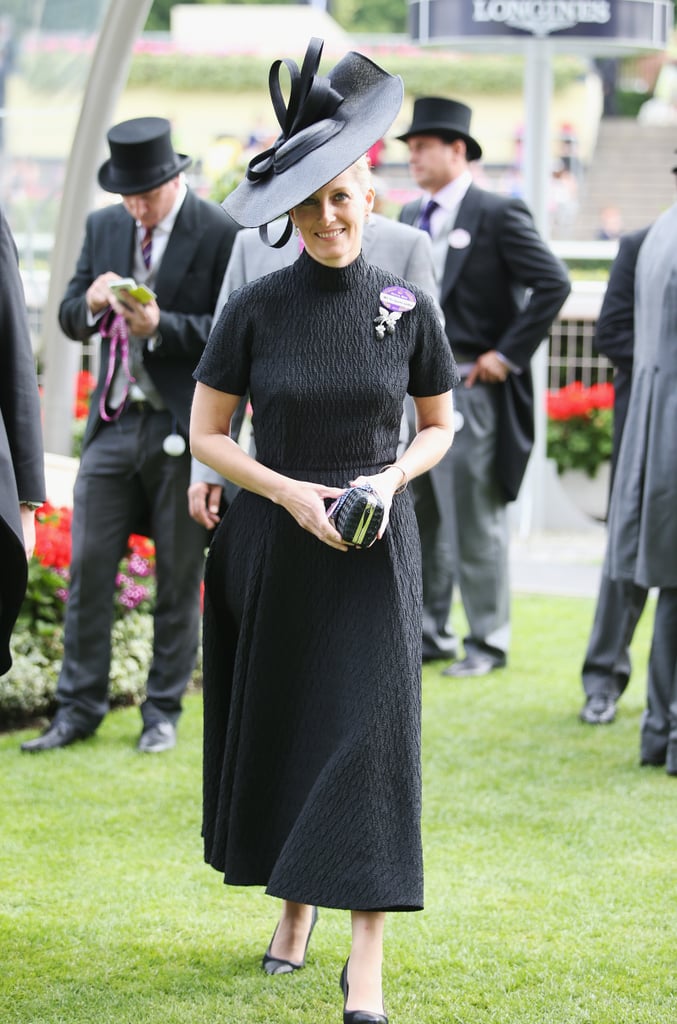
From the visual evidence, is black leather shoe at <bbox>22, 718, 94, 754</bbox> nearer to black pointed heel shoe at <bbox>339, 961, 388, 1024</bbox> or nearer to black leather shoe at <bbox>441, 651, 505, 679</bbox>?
black leather shoe at <bbox>441, 651, 505, 679</bbox>

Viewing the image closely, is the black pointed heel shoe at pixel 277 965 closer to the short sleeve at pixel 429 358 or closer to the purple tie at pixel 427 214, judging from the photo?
the short sleeve at pixel 429 358

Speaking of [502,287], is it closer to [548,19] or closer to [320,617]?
[320,617]

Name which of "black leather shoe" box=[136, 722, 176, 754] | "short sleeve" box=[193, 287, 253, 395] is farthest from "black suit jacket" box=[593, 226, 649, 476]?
"short sleeve" box=[193, 287, 253, 395]

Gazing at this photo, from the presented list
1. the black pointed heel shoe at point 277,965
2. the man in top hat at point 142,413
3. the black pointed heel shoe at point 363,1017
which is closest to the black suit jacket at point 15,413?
the black pointed heel shoe at point 277,965

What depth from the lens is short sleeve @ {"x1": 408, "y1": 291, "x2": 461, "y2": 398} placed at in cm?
368

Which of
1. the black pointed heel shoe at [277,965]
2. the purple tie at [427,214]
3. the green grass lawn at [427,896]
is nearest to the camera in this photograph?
the green grass lawn at [427,896]

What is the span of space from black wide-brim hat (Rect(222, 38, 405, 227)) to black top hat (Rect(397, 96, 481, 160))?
3507 millimetres

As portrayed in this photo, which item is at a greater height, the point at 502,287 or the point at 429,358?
the point at 429,358

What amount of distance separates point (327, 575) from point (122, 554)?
2557 mm

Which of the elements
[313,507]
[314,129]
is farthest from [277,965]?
[314,129]

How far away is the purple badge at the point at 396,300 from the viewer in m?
3.61

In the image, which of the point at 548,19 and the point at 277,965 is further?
the point at 548,19

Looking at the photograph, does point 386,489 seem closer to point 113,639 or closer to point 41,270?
point 113,639

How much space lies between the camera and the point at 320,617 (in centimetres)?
361
